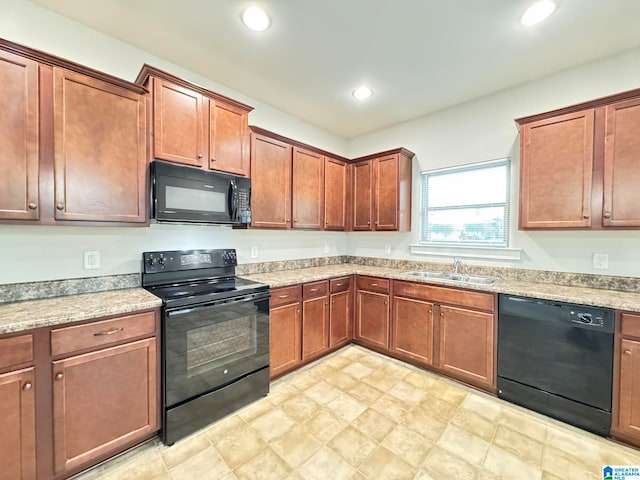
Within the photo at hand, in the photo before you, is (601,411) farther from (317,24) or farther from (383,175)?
(317,24)

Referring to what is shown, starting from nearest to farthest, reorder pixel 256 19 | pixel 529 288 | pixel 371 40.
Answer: pixel 256 19
pixel 371 40
pixel 529 288

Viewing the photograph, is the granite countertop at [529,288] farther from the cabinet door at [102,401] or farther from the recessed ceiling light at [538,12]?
the recessed ceiling light at [538,12]

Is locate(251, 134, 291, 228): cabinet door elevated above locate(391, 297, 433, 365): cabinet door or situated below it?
above

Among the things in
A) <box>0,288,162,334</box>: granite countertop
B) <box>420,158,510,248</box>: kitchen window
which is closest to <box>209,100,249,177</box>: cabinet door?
<box>0,288,162,334</box>: granite countertop

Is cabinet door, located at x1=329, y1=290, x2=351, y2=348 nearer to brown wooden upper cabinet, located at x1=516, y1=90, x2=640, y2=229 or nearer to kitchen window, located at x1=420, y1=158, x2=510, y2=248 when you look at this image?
kitchen window, located at x1=420, y1=158, x2=510, y2=248

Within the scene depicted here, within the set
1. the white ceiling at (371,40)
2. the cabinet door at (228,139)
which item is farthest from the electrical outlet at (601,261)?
the cabinet door at (228,139)

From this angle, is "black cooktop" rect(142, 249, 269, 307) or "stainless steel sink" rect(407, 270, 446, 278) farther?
"stainless steel sink" rect(407, 270, 446, 278)

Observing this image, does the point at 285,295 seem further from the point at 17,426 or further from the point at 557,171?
the point at 557,171

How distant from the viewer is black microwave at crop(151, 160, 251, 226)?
80.7 inches

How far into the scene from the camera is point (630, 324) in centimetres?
187

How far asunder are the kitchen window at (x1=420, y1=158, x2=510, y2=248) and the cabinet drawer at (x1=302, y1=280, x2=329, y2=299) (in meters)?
1.37

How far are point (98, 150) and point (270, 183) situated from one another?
144cm

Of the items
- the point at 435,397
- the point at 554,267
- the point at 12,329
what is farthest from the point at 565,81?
the point at 12,329

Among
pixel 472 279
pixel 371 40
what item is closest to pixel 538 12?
pixel 371 40
